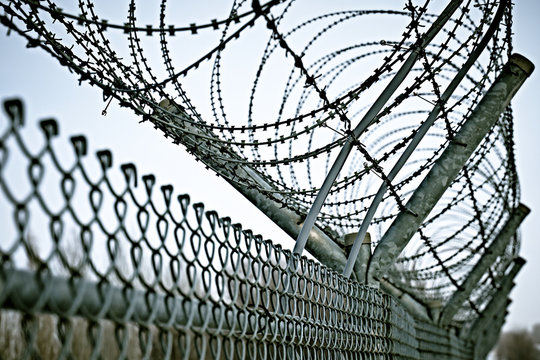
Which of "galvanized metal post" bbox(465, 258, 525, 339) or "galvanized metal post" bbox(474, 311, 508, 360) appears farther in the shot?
"galvanized metal post" bbox(474, 311, 508, 360)

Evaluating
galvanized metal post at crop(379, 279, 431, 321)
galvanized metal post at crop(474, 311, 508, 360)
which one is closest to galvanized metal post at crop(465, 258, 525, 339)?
galvanized metal post at crop(474, 311, 508, 360)

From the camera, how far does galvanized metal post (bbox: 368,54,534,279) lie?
127 inches

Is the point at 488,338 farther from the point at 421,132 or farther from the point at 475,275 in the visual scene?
the point at 421,132

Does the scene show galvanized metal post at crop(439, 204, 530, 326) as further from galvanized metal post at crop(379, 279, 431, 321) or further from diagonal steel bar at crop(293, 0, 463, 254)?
diagonal steel bar at crop(293, 0, 463, 254)

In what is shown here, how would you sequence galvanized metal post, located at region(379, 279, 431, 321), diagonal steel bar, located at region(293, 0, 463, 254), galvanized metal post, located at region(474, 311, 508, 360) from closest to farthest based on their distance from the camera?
diagonal steel bar, located at region(293, 0, 463, 254)
galvanized metal post, located at region(379, 279, 431, 321)
galvanized metal post, located at region(474, 311, 508, 360)

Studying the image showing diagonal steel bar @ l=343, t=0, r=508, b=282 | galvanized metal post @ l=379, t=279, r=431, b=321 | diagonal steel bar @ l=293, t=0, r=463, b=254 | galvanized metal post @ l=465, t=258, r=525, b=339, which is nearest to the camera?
diagonal steel bar @ l=293, t=0, r=463, b=254

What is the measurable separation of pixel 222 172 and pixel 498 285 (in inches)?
283

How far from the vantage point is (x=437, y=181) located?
10.7ft

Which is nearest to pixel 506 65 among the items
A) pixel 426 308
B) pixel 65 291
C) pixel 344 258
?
pixel 344 258

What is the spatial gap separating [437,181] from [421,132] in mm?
273

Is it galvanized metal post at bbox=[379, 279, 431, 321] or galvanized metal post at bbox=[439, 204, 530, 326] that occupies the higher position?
galvanized metal post at bbox=[439, 204, 530, 326]

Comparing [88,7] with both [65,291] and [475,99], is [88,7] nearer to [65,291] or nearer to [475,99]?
[65,291]

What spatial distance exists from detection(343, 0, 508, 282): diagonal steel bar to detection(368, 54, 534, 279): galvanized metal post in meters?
0.16

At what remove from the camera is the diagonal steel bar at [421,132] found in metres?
3.13
